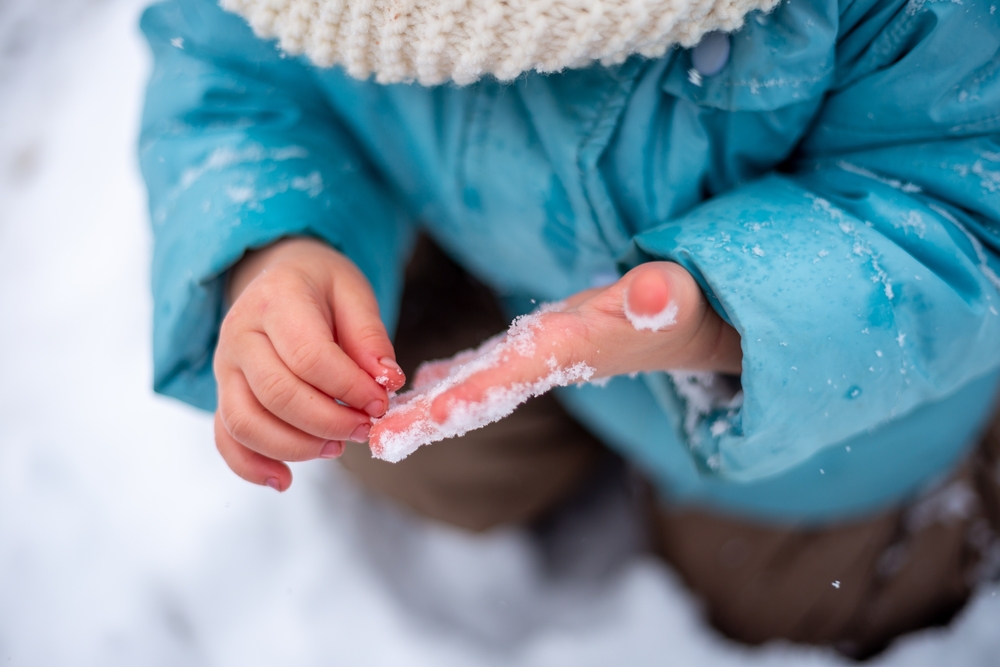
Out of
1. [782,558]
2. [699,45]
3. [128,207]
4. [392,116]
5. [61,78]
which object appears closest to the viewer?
[699,45]

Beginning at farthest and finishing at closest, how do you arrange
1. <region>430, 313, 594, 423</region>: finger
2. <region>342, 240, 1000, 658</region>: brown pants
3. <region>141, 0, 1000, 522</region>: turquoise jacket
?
<region>342, 240, 1000, 658</region>: brown pants, <region>141, 0, 1000, 522</region>: turquoise jacket, <region>430, 313, 594, 423</region>: finger

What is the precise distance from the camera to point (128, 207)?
3.45 ft

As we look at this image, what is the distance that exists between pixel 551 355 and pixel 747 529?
0.56m

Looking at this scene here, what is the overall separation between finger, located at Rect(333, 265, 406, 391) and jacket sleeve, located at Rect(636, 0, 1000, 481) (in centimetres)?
18

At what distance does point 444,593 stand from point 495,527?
11cm

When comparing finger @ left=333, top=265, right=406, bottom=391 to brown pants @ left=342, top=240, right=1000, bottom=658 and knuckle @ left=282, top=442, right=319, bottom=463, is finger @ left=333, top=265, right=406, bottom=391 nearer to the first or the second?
knuckle @ left=282, top=442, right=319, bottom=463

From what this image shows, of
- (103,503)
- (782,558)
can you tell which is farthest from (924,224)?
(103,503)

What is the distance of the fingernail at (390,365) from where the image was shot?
38cm

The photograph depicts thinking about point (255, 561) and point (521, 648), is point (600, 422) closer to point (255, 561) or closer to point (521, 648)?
point (521, 648)

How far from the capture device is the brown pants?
2.41 ft

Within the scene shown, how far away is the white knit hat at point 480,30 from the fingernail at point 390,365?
167mm

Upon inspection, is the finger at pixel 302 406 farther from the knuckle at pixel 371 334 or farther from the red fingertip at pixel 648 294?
the red fingertip at pixel 648 294

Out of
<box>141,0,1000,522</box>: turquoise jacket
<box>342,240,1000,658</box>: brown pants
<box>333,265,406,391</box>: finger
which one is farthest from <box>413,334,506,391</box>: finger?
<box>342,240,1000,658</box>: brown pants

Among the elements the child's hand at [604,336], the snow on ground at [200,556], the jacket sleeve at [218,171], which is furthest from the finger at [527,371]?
the snow on ground at [200,556]
